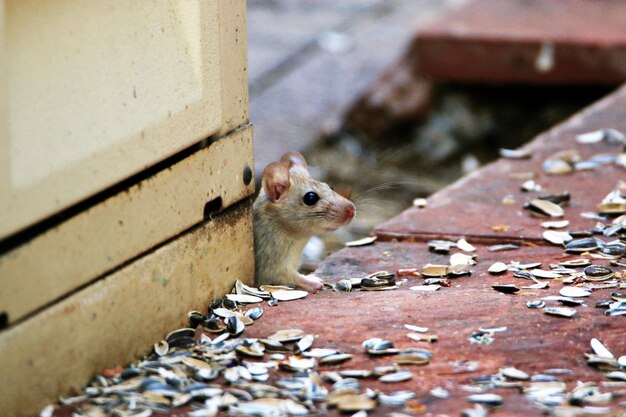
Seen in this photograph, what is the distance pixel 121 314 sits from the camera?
9.68ft

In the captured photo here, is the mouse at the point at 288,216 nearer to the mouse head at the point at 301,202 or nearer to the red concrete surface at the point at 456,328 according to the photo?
the mouse head at the point at 301,202

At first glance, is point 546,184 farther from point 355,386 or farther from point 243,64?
point 355,386

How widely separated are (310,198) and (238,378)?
1271 millimetres

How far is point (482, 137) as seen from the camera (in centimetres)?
729

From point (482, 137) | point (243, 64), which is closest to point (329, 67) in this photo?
point (482, 137)

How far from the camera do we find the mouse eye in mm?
4047

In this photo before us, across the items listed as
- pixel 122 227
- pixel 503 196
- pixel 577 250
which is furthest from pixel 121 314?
pixel 503 196

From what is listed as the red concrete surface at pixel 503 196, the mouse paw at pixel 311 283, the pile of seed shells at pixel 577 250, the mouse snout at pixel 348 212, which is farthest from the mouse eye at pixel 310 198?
the pile of seed shells at pixel 577 250

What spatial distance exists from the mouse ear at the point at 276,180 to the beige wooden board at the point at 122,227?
0.39m

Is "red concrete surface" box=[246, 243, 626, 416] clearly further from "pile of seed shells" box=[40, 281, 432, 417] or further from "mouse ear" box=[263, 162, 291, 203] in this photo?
"mouse ear" box=[263, 162, 291, 203]

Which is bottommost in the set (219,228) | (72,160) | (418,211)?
(418,211)

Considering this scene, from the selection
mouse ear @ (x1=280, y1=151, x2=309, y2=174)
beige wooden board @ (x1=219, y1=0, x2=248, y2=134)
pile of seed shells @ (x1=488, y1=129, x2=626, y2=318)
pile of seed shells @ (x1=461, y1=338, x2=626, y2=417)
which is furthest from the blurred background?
pile of seed shells @ (x1=461, y1=338, x2=626, y2=417)

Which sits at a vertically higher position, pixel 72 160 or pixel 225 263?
pixel 72 160

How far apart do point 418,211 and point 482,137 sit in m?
2.97
